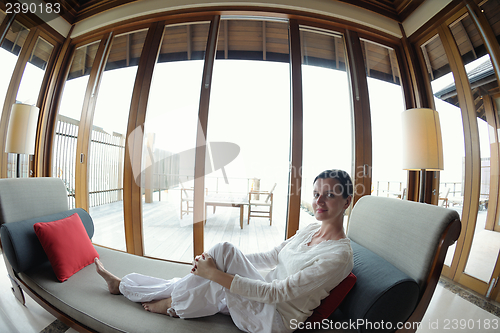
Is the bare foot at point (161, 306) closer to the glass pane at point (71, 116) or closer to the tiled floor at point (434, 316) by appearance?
the tiled floor at point (434, 316)

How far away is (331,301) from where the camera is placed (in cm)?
86

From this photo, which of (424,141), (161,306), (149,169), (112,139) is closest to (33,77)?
(112,139)

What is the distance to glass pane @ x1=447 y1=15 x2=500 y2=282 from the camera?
1829 millimetres

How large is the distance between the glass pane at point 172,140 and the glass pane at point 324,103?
133cm

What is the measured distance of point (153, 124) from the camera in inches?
90.7

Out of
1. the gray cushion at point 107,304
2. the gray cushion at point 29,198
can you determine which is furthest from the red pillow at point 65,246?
the gray cushion at point 29,198

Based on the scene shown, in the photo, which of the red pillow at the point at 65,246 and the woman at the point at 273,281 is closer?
the woman at the point at 273,281

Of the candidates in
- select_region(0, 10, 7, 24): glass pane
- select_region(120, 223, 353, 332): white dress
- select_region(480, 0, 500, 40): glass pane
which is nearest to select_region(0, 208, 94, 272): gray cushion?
select_region(120, 223, 353, 332): white dress

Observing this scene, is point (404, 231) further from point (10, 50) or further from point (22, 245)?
point (10, 50)

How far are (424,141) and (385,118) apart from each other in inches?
37.9

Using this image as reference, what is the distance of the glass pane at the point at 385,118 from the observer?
226cm

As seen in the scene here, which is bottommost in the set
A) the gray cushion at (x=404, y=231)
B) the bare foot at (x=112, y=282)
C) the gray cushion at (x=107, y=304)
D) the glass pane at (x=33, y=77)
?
the gray cushion at (x=107, y=304)

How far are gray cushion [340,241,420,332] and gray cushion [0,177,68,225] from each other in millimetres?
2305

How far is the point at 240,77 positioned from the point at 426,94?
234 centimetres
